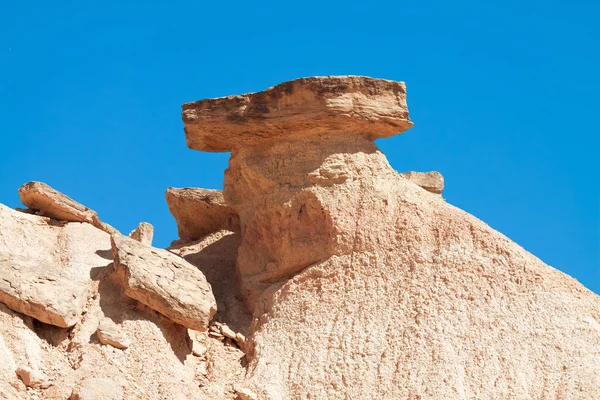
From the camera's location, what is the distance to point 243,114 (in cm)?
1708

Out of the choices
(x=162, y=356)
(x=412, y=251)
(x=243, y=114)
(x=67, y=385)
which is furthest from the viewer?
(x=243, y=114)

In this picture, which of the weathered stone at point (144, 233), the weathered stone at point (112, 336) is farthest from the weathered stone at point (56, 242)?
the weathered stone at point (112, 336)

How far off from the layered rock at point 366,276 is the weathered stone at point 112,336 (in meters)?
1.57

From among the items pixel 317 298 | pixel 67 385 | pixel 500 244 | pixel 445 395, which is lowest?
pixel 67 385

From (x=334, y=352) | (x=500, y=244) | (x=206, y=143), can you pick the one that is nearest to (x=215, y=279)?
(x=206, y=143)

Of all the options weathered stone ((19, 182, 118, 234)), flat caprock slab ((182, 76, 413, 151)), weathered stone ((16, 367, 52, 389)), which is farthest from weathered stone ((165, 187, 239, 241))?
weathered stone ((16, 367, 52, 389))

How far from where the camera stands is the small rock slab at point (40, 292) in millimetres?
14594

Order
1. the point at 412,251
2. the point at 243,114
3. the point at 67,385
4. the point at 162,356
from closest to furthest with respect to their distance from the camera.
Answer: the point at 67,385
the point at 162,356
the point at 412,251
the point at 243,114

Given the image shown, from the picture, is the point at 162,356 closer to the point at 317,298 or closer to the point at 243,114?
the point at 317,298

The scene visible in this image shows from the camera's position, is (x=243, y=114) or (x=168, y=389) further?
(x=243, y=114)

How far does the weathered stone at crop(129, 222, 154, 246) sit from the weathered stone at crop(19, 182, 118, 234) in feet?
3.41

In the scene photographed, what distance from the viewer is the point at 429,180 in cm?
1900

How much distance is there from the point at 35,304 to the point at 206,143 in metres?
4.15

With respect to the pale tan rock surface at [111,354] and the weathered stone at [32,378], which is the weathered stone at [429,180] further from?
the weathered stone at [32,378]
